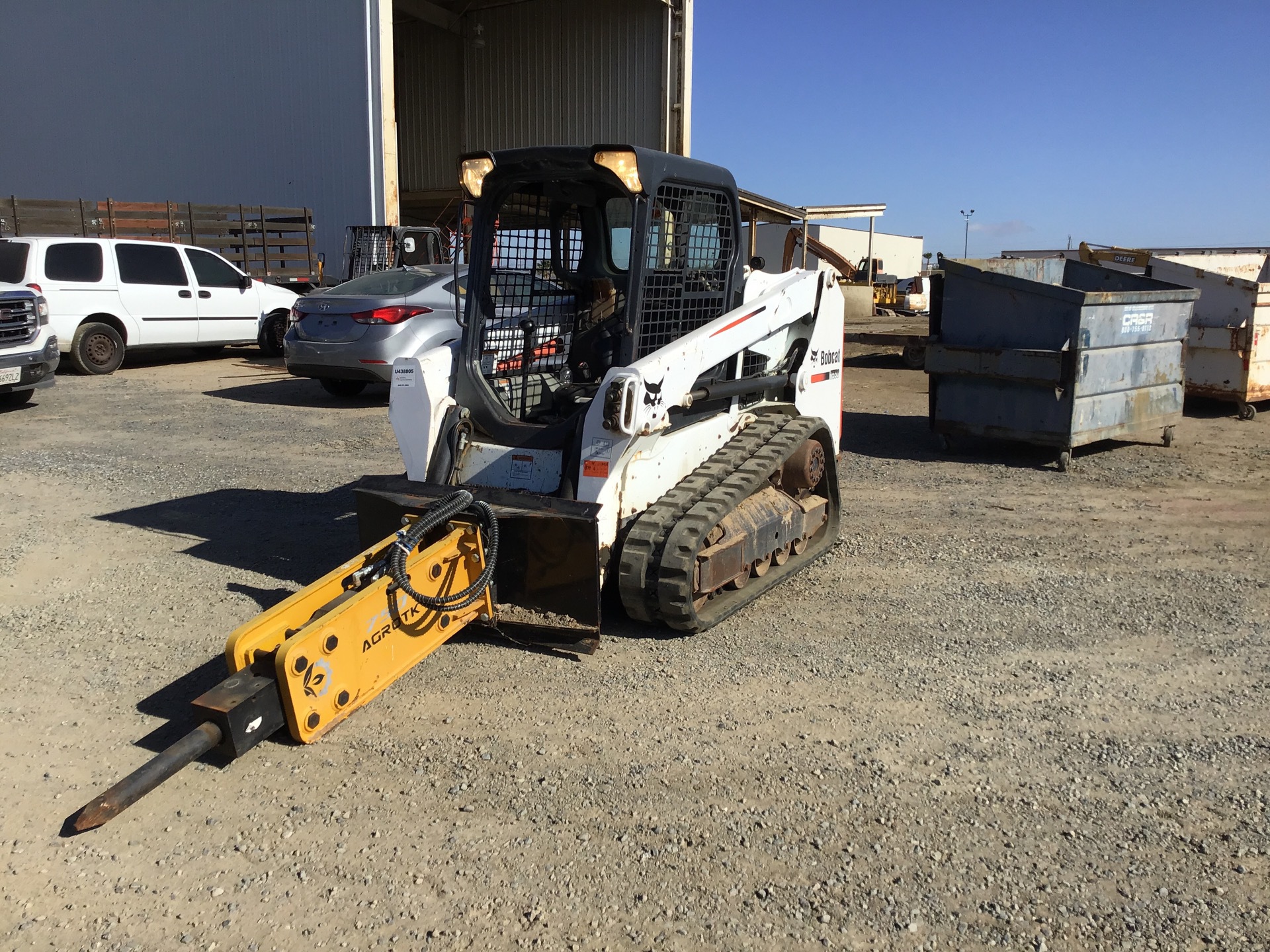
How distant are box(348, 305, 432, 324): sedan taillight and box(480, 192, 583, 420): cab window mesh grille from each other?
19.3 feet

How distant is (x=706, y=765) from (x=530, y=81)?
2633 centimetres

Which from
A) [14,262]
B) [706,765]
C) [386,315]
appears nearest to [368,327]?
[386,315]

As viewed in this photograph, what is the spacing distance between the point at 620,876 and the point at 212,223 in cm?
1897

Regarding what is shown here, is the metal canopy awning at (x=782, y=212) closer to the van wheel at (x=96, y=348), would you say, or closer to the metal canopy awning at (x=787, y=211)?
the metal canopy awning at (x=787, y=211)

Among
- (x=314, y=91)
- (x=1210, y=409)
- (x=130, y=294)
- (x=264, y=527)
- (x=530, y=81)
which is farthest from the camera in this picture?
(x=530, y=81)

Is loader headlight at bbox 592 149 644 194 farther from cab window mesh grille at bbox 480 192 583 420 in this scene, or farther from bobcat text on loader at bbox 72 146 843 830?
cab window mesh grille at bbox 480 192 583 420

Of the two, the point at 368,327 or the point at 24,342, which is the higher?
the point at 368,327

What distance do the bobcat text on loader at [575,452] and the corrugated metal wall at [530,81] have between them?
17.7 metres

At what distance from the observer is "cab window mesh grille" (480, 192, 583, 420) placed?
223 inches

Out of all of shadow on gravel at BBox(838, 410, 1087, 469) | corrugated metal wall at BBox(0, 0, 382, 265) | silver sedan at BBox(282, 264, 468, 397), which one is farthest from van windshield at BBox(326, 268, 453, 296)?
corrugated metal wall at BBox(0, 0, 382, 265)

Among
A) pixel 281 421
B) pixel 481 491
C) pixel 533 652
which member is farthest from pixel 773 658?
pixel 281 421

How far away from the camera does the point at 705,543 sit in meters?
4.95

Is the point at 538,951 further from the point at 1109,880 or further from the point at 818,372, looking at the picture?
the point at 818,372

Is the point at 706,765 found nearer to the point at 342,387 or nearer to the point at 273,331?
the point at 342,387
